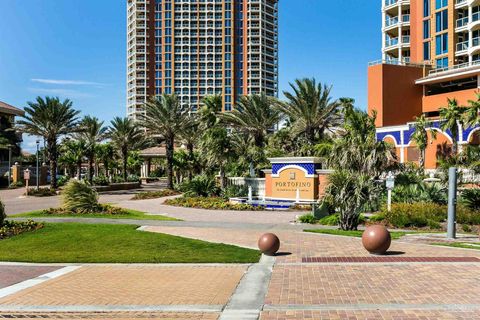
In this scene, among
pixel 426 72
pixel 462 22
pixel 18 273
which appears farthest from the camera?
pixel 462 22

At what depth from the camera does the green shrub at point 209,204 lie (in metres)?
30.3

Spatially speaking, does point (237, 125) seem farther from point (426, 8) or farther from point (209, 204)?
point (426, 8)

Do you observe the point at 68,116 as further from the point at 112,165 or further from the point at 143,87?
the point at 143,87

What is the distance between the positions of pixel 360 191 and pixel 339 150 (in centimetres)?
1105

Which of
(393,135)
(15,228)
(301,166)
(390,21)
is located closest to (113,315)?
(15,228)

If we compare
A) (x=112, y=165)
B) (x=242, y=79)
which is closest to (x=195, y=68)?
(x=242, y=79)

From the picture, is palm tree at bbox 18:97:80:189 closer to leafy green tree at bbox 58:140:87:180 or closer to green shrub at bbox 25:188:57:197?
green shrub at bbox 25:188:57:197

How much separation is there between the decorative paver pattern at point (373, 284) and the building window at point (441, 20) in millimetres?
50713

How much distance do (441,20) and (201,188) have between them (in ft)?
122

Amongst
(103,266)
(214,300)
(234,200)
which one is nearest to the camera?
(214,300)

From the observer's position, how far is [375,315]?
24.3ft

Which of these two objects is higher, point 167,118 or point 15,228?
point 167,118

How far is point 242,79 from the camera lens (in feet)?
472

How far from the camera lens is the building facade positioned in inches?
1732
